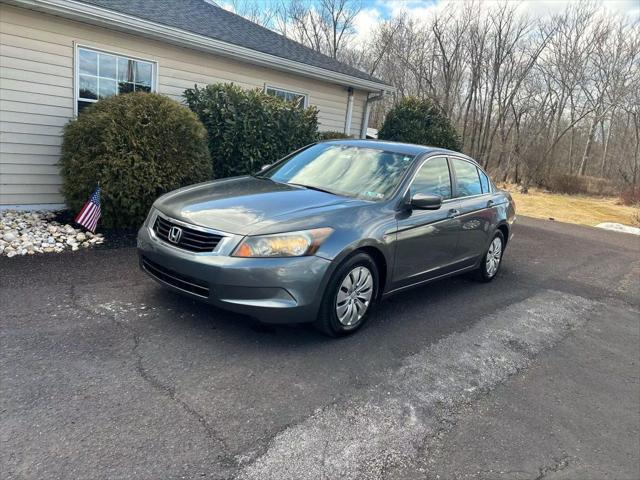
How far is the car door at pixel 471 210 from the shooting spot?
211 inches

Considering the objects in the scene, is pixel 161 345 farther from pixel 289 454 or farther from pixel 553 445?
pixel 553 445

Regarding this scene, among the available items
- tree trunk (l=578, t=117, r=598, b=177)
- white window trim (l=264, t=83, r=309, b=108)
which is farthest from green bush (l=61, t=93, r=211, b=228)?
tree trunk (l=578, t=117, r=598, b=177)

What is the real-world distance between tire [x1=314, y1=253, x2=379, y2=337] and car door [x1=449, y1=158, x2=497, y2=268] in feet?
5.20

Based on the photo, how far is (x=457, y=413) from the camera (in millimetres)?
3188

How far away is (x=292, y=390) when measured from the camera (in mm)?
3199

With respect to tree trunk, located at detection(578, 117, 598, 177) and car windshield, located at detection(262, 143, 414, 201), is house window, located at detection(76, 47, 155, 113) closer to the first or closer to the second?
car windshield, located at detection(262, 143, 414, 201)

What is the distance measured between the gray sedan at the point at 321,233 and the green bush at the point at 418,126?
7159mm

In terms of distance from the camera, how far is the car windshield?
461cm

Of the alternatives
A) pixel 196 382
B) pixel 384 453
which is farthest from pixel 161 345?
pixel 384 453

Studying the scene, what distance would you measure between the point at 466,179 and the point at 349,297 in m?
2.48

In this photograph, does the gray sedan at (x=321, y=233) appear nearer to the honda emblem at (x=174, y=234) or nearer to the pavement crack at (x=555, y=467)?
the honda emblem at (x=174, y=234)

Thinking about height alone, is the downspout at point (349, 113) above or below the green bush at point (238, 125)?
above

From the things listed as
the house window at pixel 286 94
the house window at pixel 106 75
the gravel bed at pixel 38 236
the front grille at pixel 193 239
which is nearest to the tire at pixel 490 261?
the front grille at pixel 193 239

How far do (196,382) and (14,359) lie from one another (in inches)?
47.5
